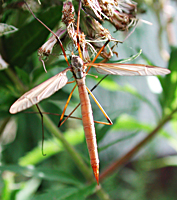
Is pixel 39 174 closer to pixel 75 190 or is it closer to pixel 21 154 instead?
pixel 75 190

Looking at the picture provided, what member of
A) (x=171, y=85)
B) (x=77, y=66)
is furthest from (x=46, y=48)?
(x=171, y=85)

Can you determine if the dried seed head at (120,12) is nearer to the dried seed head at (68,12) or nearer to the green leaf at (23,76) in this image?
the dried seed head at (68,12)

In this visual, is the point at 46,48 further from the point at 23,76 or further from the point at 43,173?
the point at 43,173

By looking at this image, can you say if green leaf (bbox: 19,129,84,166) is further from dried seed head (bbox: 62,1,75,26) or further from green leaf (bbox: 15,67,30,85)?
dried seed head (bbox: 62,1,75,26)

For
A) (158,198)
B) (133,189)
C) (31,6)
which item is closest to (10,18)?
(31,6)

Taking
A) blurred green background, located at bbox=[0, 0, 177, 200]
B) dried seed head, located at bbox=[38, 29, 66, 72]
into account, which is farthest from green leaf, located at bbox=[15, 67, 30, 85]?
dried seed head, located at bbox=[38, 29, 66, 72]

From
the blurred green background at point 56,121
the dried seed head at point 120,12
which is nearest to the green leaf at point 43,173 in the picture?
the blurred green background at point 56,121
